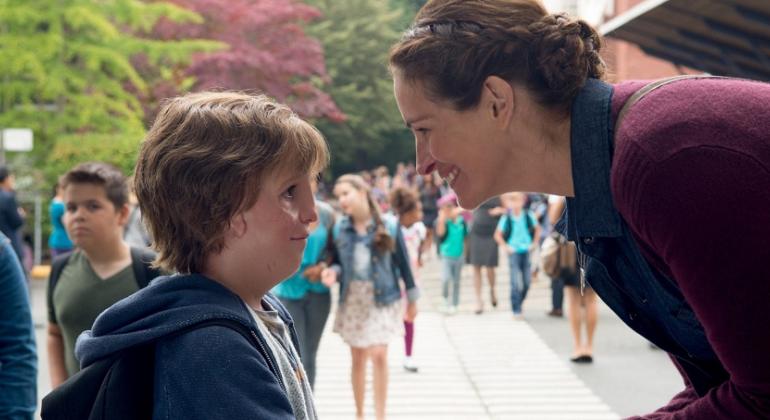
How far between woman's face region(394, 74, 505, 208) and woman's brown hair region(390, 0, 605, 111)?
0.03 metres

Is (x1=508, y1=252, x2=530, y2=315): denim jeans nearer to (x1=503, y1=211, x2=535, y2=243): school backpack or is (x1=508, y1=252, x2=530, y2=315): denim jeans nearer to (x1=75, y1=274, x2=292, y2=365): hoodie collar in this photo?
(x1=503, y1=211, x2=535, y2=243): school backpack

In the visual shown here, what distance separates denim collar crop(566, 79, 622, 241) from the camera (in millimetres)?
2051

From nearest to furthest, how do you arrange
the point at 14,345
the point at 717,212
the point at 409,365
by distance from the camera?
the point at 717,212, the point at 14,345, the point at 409,365

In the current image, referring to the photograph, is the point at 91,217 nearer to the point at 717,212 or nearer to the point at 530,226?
the point at 717,212

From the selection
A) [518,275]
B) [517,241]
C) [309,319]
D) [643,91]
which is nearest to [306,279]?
[309,319]

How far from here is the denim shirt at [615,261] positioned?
2023 mm

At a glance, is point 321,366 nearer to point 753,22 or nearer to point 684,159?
point 753,22

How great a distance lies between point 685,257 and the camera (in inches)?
69.0

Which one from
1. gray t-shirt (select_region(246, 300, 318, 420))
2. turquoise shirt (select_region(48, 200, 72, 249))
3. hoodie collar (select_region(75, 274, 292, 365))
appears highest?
hoodie collar (select_region(75, 274, 292, 365))

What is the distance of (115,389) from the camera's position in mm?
1796

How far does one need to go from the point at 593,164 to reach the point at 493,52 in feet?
1.05

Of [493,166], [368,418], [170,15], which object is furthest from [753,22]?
[170,15]

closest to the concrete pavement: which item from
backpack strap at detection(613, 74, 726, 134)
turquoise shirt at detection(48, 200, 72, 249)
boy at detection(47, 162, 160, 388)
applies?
turquoise shirt at detection(48, 200, 72, 249)

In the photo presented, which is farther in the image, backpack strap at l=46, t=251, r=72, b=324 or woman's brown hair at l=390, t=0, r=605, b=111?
backpack strap at l=46, t=251, r=72, b=324
